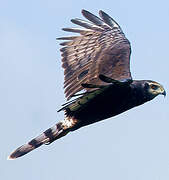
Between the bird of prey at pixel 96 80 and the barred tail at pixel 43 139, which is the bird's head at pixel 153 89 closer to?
the bird of prey at pixel 96 80

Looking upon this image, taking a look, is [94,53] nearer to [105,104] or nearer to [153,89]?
[153,89]

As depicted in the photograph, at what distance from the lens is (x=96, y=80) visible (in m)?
10.8

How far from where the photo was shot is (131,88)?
10070mm

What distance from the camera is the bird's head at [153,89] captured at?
10375 mm

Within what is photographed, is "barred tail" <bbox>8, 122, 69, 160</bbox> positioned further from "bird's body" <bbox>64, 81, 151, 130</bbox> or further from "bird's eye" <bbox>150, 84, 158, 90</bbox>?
"bird's eye" <bbox>150, 84, 158, 90</bbox>

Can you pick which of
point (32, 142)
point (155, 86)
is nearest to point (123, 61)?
point (155, 86)

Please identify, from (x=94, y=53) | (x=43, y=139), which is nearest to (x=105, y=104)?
(x=43, y=139)

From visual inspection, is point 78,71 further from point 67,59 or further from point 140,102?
point 140,102

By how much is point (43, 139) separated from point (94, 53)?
7.65 ft

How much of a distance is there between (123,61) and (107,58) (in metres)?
0.41

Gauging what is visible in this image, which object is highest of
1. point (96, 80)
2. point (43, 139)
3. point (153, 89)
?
point (96, 80)

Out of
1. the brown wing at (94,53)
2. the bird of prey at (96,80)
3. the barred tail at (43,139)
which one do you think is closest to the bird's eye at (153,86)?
the bird of prey at (96,80)

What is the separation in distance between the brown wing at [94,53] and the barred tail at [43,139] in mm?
645

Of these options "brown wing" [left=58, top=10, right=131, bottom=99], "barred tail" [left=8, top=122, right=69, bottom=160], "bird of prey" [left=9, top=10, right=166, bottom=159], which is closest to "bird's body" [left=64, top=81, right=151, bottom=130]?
"bird of prey" [left=9, top=10, right=166, bottom=159]
